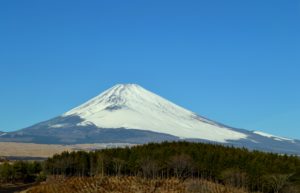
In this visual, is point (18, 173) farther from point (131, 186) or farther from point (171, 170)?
point (131, 186)

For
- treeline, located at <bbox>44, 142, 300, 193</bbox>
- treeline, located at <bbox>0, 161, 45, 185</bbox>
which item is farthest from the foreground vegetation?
treeline, located at <bbox>0, 161, 45, 185</bbox>

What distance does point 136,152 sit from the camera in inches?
6998

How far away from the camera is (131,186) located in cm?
14712

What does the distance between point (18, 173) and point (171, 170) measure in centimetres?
5419

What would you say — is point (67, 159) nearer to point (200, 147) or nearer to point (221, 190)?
point (200, 147)

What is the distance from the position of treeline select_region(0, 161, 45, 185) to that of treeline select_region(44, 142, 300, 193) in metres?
12.6

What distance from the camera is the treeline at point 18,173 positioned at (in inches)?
7579

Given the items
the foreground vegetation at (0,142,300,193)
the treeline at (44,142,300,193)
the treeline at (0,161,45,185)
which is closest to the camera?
the foreground vegetation at (0,142,300,193)

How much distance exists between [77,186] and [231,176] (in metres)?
38.7

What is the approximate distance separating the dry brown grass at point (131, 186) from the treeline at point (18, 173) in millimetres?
43434

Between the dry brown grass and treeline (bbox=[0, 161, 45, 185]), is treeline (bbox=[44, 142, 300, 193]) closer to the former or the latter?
the dry brown grass

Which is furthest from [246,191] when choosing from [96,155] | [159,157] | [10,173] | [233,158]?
[10,173]

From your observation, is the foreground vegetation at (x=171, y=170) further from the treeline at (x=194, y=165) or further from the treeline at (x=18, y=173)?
the treeline at (x=18, y=173)

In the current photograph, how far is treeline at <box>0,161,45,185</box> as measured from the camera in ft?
632
